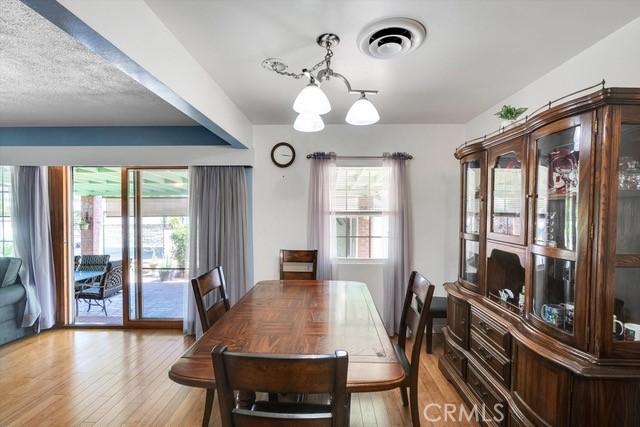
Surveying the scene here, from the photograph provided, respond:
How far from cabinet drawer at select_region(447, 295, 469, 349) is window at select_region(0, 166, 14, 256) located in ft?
15.7

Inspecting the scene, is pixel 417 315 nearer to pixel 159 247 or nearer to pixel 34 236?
pixel 159 247

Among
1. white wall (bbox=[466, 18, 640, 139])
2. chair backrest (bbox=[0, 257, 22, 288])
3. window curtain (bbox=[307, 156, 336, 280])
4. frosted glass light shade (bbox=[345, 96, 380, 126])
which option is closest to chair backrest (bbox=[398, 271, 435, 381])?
frosted glass light shade (bbox=[345, 96, 380, 126])

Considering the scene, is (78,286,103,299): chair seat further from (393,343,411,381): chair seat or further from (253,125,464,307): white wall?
(393,343,411,381): chair seat

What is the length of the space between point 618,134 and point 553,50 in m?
0.85

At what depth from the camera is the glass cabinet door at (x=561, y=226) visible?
4.17 feet

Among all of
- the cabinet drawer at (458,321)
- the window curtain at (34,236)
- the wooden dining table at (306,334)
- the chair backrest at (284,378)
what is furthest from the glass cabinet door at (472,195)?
the window curtain at (34,236)

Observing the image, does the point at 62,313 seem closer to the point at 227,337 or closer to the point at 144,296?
the point at 144,296

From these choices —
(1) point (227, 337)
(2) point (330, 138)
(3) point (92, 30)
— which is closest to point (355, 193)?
(2) point (330, 138)

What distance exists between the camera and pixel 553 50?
1725mm

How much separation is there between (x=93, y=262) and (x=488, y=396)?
15.8 ft

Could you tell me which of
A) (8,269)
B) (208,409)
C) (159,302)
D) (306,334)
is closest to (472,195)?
(306,334)

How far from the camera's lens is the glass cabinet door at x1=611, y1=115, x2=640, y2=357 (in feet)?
3.97

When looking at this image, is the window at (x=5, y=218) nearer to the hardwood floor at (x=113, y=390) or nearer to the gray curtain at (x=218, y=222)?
the hardwood floor at (x=113, y=390)

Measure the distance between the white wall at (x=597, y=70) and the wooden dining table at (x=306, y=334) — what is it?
72.5 inches
